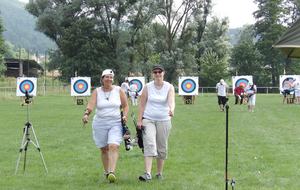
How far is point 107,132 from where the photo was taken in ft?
30.0

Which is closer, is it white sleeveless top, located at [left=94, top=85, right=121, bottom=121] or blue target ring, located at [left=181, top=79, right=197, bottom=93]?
white sleeveless top, located at [left=94, top=85, right=121, bottom=121]

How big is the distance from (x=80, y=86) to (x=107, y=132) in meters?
30.4

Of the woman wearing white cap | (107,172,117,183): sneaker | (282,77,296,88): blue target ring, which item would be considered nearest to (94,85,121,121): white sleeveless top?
the woman wearing white cap

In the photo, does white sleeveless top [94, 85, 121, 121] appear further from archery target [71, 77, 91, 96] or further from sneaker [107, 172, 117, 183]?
archery target [71, 77, 91, 96]

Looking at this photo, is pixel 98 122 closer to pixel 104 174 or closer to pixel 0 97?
pixel 104 174

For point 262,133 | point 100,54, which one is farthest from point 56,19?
point 262,133

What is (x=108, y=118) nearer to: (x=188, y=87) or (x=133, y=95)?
(x=133, y=95)

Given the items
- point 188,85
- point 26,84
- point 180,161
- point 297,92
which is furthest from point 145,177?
point 188,85

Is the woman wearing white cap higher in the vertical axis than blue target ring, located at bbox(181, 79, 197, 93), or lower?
lower

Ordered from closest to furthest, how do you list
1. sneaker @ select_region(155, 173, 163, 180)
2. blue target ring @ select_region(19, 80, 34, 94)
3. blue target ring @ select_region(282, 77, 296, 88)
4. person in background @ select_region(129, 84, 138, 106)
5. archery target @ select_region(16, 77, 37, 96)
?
sneaker @ select_region(155, 173, 163, 180), person in background @ select_region(129, 84, 138, 106), archery target @ select_region(16, 77, 37, 96), blue target ring @ select_region(19, 80, 34, 94), blue target ring @ select_region(282, 77, 296, 88)

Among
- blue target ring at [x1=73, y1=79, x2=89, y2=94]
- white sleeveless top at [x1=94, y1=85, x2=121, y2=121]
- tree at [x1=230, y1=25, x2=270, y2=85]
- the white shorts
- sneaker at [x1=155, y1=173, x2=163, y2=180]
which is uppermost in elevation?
tree at [x1=230, y1=25, x2=270, y2=85]

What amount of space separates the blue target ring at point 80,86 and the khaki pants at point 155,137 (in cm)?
2956

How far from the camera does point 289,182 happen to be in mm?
8961

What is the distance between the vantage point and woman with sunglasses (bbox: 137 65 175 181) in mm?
9258
